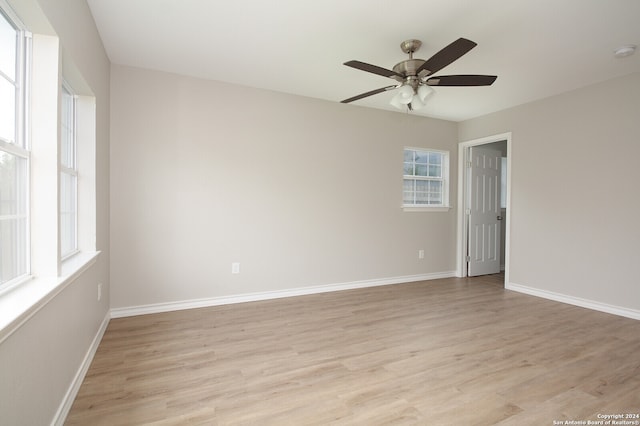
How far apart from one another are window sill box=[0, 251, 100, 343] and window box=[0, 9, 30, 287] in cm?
7

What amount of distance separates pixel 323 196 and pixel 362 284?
1.34 meters

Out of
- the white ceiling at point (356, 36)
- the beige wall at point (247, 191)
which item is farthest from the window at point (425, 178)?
the white ceiling at point (356, 36)

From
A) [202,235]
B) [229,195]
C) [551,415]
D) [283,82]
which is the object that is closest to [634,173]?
[551,415]

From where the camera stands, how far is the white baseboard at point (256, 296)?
124 inches

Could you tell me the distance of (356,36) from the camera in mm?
2523

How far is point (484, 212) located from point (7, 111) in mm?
5561

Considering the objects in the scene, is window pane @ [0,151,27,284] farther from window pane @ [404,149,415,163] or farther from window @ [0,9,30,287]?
window pane @ [404,149,415,163]

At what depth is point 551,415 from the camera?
1657 mm

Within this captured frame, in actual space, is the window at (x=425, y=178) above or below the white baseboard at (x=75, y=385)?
above

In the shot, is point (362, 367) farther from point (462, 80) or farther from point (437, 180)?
point (437, 180)

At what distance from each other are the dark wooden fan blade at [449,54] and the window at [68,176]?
8.19 ft

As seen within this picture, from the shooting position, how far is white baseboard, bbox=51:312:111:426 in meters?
1.54

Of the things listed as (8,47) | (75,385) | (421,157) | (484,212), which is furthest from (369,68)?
(484,212)

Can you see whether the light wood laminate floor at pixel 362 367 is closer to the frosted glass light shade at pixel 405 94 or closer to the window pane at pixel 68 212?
the window pane at pixel 68 212
